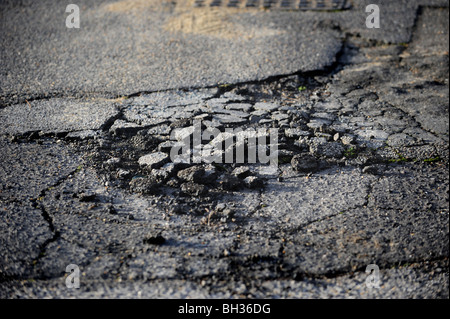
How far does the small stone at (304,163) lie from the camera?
115 inches

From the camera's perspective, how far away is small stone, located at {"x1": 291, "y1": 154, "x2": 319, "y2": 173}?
293 cm

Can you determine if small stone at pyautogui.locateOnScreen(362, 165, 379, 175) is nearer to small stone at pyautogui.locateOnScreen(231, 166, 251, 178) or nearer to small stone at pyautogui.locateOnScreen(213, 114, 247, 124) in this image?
small stone at pyautogui.locateOnScreen(231, 166, 251, 178)

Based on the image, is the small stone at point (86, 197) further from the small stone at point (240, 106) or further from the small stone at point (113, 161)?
the small stone at point (240, 106)

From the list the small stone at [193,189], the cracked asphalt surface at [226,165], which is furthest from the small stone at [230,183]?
the small stone at [193,189]

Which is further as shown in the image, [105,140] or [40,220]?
[105,140]

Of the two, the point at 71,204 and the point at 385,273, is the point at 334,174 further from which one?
the point at 71,204

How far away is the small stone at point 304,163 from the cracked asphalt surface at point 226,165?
11mm

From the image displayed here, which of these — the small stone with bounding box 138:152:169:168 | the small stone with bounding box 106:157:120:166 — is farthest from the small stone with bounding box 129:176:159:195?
the small stone with bounding box 106:157:120:166

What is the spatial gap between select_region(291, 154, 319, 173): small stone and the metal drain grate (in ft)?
10.7

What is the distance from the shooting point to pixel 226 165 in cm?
298

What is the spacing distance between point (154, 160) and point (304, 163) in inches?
39.2
